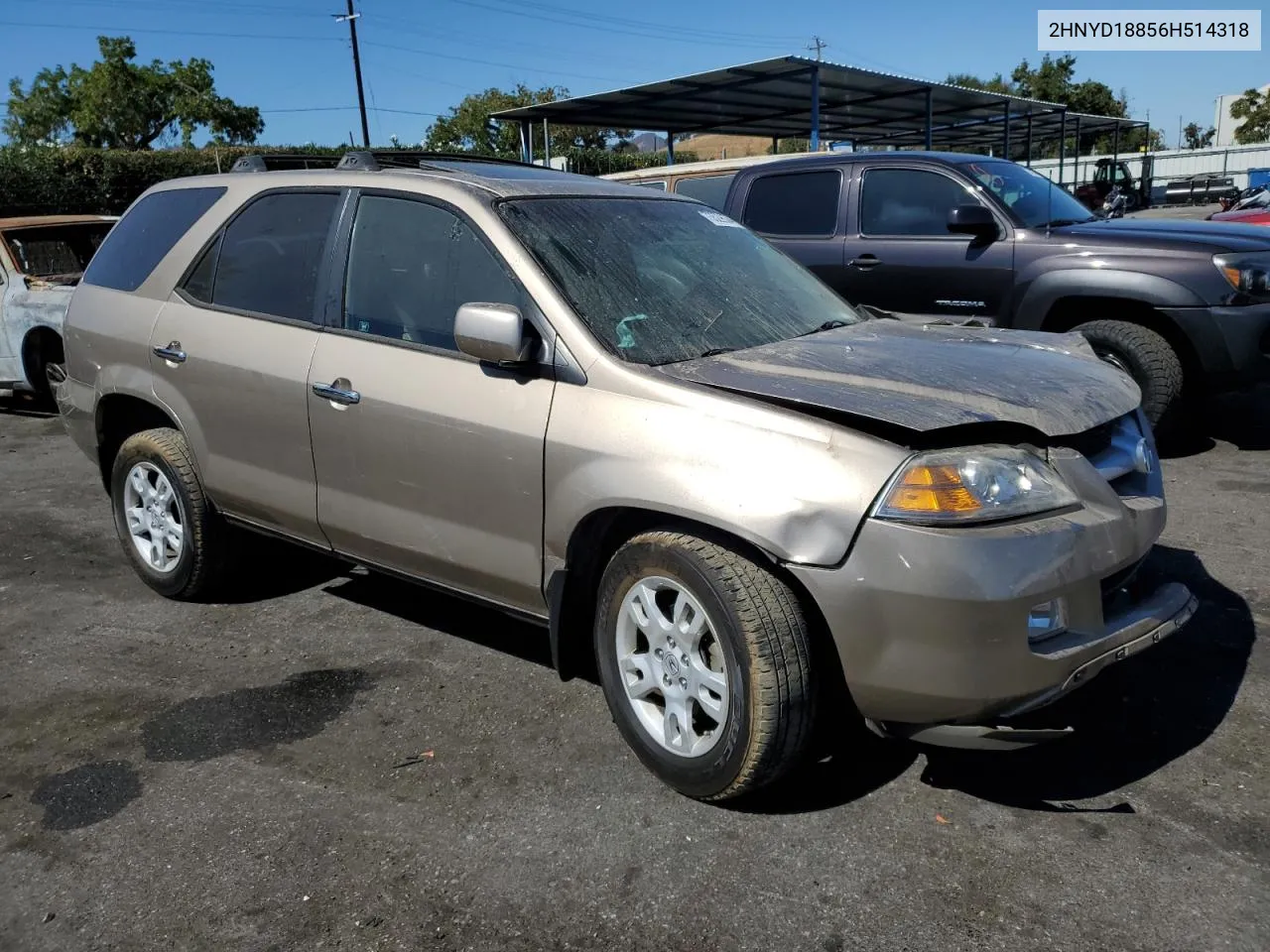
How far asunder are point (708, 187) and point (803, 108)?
→ 52.8 ft

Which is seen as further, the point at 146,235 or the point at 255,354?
the point at 146,235

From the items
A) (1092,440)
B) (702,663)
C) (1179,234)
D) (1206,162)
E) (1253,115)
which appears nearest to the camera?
(702,663)

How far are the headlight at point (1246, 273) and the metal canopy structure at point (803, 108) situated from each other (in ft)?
41.4

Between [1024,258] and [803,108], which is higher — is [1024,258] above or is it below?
below

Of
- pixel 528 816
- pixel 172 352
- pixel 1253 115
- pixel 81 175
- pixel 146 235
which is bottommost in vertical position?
pixel 528 816

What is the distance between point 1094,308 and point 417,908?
224 inches

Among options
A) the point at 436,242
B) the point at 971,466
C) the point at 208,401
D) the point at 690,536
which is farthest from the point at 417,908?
the point at 208,401

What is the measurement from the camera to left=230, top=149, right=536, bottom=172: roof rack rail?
156 inches

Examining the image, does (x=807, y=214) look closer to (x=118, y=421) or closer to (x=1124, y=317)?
(x=1124, y=317)

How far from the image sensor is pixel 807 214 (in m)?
7.70

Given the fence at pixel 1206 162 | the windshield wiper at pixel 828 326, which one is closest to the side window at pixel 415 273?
the windshield wiper at pixel 828 326

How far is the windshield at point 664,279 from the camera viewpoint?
3.22 meters

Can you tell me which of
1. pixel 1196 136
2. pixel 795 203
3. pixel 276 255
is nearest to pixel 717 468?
pixel 276 255

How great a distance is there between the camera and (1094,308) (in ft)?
21.4
